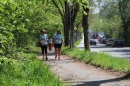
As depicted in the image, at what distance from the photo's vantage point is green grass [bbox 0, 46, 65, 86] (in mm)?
7416

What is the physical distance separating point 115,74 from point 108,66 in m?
1.66

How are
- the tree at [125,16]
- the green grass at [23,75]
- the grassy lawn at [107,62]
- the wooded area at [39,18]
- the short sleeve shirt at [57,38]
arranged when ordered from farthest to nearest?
the tree at [125,16], the short sleeve shirt at [57,38], the grassy lawn at [107,62], the wooded area at [39,18], the green grass at [23,75]

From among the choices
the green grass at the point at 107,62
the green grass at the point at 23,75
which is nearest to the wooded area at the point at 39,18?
the green grass at the point at 23,75

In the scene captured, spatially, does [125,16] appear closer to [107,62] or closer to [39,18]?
[39,18]

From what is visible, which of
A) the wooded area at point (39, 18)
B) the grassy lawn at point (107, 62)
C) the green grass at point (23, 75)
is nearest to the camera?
the green grass at point (23, 75)

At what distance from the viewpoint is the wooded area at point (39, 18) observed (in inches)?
327

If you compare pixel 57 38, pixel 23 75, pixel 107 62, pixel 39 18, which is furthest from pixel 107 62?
pixel 39 18

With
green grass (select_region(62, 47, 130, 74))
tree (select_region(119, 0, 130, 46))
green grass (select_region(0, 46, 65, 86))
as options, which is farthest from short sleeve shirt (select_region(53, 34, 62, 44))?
tree (select_region(119, 0, 130, 46))

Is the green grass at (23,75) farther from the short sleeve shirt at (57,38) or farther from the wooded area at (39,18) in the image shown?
the short sleeve shirt at (57,38)

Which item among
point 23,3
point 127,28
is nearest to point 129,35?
point 127,28

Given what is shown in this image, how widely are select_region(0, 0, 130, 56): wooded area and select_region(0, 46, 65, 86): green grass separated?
512 millimetres

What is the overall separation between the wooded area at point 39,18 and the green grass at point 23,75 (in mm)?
512

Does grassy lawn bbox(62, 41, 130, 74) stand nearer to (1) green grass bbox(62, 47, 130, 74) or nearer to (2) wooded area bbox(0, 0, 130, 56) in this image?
(1) green grass bbox(62, 47, 130, 74)

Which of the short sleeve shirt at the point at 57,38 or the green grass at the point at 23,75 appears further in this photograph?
the short sleeve shirt at the point at 57,38
